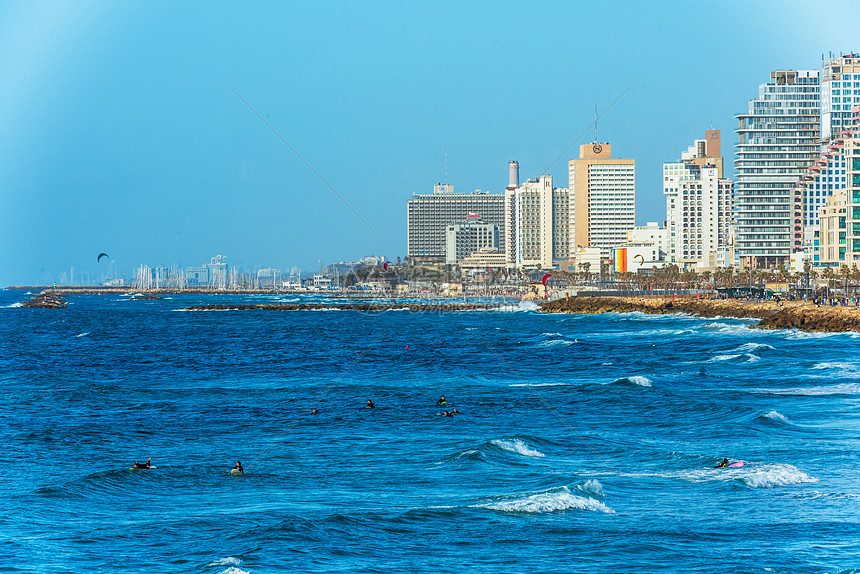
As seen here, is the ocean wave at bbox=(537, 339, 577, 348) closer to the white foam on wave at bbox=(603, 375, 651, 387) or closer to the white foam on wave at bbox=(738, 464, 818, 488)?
the white foam on wave at bbox=(603, 375, 651, 387)

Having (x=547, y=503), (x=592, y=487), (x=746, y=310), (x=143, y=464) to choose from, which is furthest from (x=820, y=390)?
(x=746, y=310)

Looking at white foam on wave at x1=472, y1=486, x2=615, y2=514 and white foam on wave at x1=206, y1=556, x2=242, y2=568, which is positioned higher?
white foam on wave at x1=472, y1=486, x2=615, y2=514

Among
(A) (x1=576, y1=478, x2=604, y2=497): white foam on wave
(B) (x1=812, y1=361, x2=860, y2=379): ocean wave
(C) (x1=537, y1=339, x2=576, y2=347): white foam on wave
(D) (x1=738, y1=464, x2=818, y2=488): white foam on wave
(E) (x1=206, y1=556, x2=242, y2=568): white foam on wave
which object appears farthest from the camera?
(C) (x1=537, y1=339, x2=576, y2=347): white foam on wave

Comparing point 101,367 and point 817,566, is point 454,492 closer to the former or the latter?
point 817,566

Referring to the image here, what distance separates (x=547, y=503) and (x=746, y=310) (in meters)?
112

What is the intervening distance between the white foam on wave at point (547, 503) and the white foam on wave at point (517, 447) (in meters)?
7.24

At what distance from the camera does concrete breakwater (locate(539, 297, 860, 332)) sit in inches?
4104

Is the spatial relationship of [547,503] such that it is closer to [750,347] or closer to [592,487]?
[592,487]

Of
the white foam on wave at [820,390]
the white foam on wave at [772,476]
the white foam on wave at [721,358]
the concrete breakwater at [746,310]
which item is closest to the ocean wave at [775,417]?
the white foam on wave at [820,390]

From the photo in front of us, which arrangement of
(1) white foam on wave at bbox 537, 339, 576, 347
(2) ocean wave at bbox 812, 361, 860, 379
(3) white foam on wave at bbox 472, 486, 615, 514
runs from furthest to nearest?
(1) white foam on wave at bbox 537, 339, 576, 347
(2) ocean wave at bbox 812, 361, 860, 379
(3) white foam on wave at bbox 472, 486, 615, 514

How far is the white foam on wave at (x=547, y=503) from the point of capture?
2930cm

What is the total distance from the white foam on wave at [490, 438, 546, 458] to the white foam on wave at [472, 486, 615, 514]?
724 centimetres

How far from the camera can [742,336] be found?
10119 centimetres

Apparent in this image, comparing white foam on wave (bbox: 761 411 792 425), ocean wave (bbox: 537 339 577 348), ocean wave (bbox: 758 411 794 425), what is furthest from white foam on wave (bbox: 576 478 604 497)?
ocean wave (bbox: 537 339 577 348)
